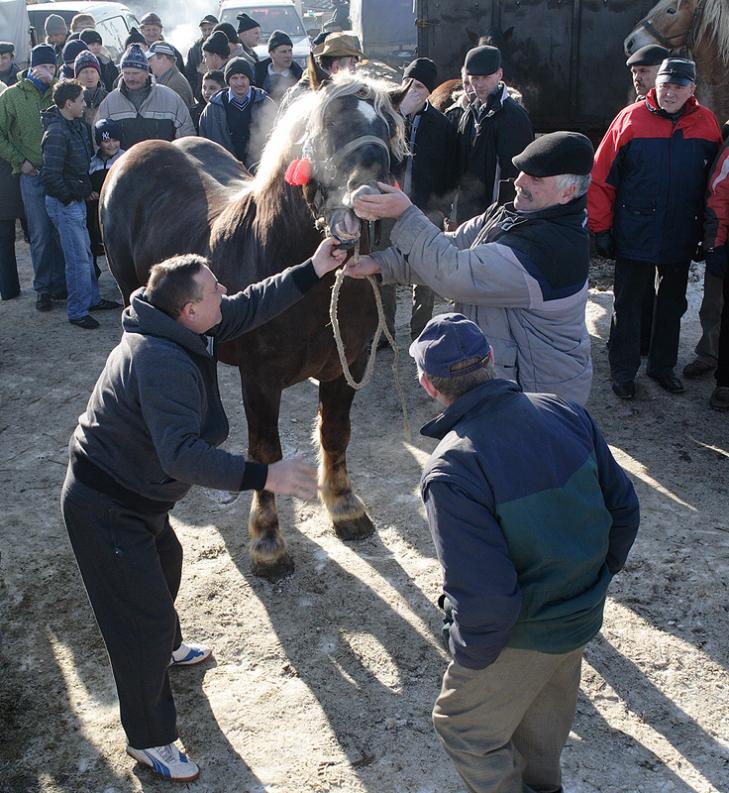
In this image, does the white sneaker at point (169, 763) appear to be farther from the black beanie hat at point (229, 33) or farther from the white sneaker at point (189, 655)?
the black beanie hat at point (229, 33)

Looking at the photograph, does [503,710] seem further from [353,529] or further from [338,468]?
[338,468]

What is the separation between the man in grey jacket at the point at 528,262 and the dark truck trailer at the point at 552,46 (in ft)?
22.7

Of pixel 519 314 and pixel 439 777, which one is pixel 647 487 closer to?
pixel 519 314

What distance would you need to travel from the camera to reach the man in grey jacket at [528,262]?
10.3 feet

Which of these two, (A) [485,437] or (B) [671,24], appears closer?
(A) [485,437]

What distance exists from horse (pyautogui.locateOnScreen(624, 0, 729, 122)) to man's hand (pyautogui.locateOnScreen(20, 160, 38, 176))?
589 cm

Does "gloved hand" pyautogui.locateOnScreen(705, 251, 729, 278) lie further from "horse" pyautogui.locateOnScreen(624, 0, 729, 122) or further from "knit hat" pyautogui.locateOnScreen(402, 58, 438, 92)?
"horse" pyautogui.locateOnScreen(624, 0, 729, 122)

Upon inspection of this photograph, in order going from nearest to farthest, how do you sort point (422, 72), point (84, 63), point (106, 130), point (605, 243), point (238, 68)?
point (605, 243)
point (422, 72)
point (106, 130)
point (238, 68)
point (84, 63)

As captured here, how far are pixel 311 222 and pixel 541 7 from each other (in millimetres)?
7170

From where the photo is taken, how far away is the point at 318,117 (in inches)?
139

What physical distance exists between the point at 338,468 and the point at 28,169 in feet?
17.0

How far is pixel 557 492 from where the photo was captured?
226cm

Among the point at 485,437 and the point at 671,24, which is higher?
the point at 671,24

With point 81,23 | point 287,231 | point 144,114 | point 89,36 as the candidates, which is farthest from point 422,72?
point 81,23
